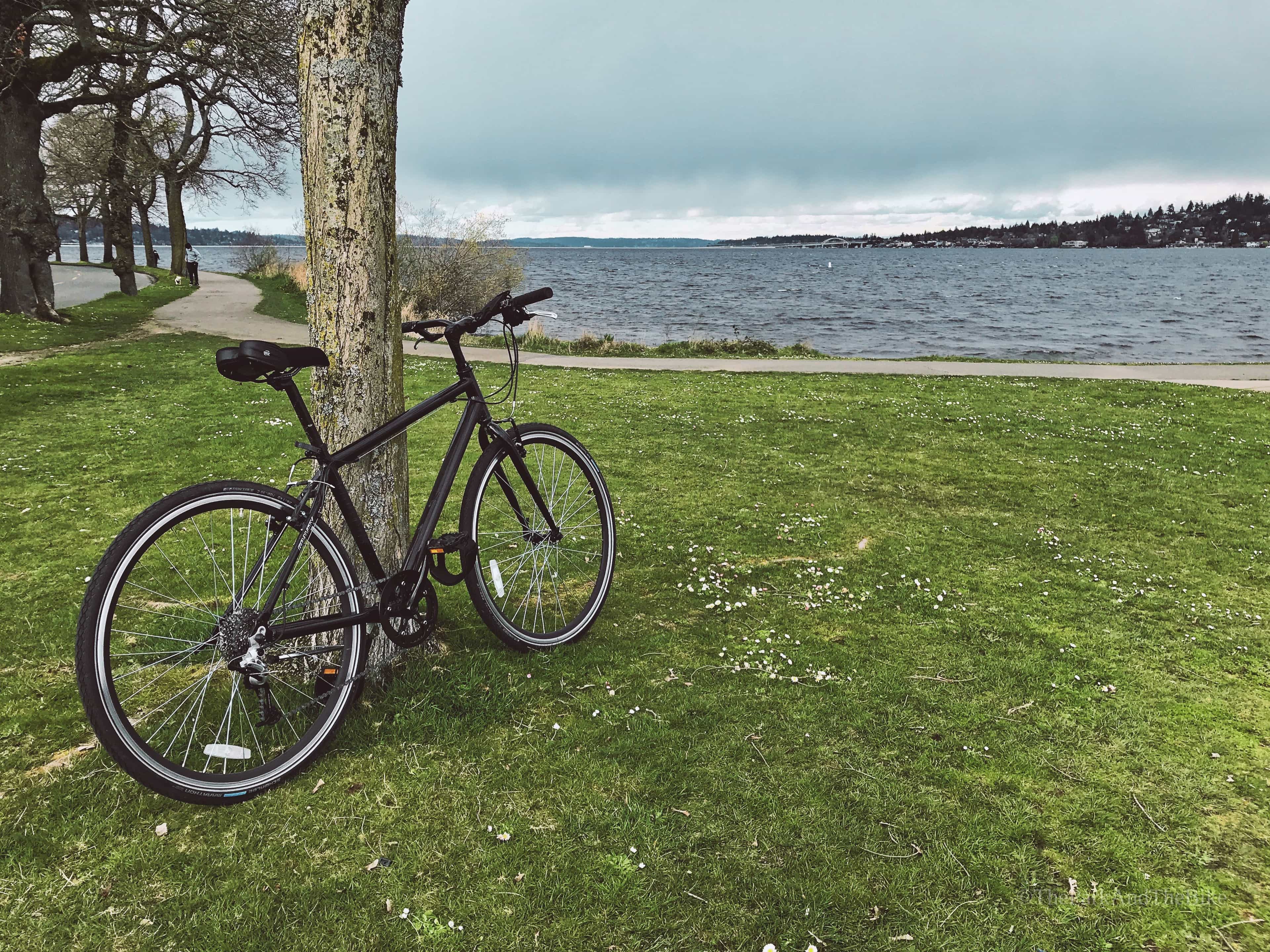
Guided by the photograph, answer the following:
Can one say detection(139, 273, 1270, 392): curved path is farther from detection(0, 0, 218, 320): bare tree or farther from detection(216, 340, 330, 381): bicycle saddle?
detection(216, 340, 330, 381): bicycle saddle

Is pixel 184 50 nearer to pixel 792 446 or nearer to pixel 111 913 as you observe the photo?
pixel 792 446

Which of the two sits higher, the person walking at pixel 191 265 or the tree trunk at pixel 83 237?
the tree trunk at pixel 83 237

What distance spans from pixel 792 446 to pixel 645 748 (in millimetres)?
6702

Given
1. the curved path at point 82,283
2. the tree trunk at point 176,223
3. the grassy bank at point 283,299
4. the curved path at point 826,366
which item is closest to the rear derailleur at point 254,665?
the curved path at point 826,366

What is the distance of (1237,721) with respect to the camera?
389cm

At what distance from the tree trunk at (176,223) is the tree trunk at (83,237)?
24615mm

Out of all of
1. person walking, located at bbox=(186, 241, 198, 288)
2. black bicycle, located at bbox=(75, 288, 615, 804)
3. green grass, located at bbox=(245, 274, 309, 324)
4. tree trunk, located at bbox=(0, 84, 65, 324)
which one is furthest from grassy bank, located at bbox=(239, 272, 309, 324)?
black bicycle, located at bbox=(75, 288, 615, 804)

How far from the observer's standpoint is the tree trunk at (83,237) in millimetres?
56000

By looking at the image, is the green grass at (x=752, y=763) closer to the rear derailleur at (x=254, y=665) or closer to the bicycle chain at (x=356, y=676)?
the bicycle chain at (x=356, y=676)

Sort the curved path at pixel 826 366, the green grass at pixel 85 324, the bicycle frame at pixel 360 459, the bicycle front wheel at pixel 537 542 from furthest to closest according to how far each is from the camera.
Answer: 1. the curved path at pixel 826 366
2. the green grass at pixel 85 324
3. the bicycle front wheel at pixel 537 542
4. the bicycle frame at pixel 360 459

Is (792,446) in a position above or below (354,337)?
below

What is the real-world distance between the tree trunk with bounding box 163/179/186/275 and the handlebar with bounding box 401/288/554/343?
3438 centimetres

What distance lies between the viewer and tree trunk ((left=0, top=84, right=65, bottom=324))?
18.4 metres

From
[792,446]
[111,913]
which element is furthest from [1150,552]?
[111,913]
